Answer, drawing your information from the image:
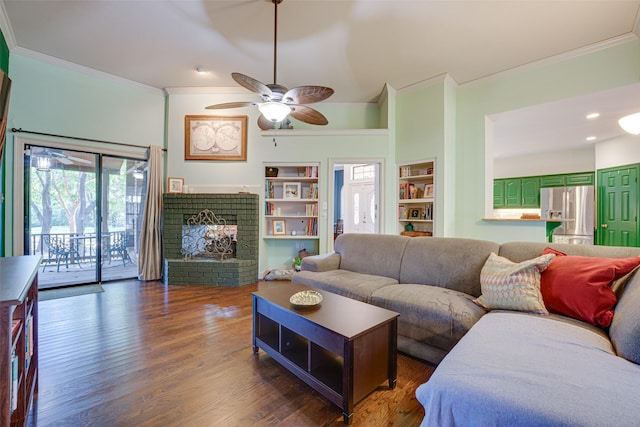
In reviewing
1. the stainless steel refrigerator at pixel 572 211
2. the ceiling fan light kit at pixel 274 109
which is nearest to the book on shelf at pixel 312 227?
the ceiling fan light kit at pixel 274 109

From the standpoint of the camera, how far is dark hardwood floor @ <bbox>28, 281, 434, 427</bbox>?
1474 millimetres

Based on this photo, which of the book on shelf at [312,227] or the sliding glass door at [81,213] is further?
the book on shelf at [312,227]

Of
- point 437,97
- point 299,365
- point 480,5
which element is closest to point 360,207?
point 437,97

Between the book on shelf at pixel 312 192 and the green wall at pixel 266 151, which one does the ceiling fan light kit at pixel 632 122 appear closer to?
the green wall at pixel 266 151

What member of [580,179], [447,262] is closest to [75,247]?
[447,262]

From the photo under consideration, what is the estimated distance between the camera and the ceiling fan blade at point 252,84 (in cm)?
218

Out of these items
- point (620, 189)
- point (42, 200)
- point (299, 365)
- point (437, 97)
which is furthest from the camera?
point (620, 189)

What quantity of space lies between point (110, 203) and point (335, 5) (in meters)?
4.13

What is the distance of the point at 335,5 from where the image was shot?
8.70ft

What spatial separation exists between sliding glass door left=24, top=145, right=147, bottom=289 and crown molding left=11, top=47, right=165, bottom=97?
1114 mm

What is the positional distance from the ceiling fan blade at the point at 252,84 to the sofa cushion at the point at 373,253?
183 cm

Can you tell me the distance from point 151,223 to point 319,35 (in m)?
3.58

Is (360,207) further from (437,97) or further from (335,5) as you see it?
(335,5)

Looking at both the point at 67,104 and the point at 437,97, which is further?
the point at 437,97
